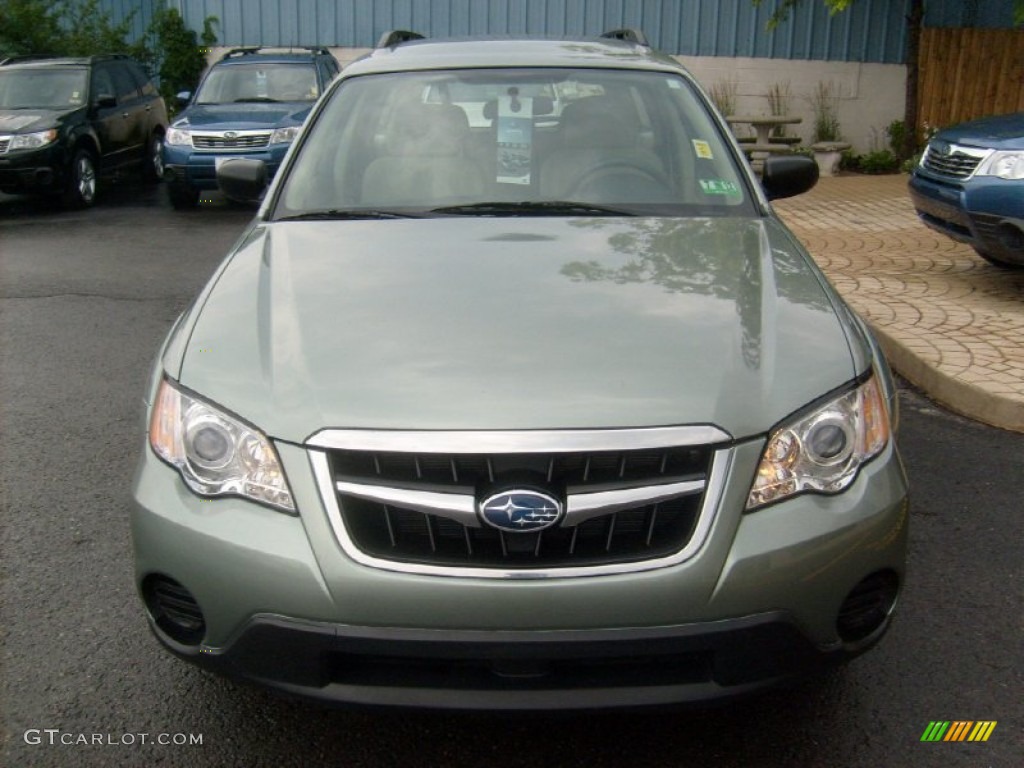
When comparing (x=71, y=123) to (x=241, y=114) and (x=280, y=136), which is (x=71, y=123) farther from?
(x=280, y=136)

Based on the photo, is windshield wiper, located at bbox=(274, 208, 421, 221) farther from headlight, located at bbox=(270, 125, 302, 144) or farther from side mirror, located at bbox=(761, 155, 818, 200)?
headlight, located at bbox=(270, 125, 302, 144)

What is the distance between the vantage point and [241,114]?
12.6 metres

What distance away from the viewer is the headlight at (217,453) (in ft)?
8.31

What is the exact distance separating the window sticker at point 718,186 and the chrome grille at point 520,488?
1674 mm

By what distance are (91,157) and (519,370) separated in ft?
39.1

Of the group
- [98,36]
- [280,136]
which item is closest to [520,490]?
[280,136]

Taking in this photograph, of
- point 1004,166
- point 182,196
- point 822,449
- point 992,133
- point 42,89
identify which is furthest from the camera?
point 42,89

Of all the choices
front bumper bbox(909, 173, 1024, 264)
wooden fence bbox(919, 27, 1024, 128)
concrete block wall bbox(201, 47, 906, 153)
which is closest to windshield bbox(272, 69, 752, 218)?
front bumper bbox(909, 173, 1024, 264)

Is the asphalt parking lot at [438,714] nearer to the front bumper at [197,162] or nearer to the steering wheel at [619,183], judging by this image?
the steering wheel at [619,183]

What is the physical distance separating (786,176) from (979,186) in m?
3.27

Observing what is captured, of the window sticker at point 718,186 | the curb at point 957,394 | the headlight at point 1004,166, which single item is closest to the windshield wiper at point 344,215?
the window sticker at point 718,186

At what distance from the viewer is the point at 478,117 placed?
4184 mm

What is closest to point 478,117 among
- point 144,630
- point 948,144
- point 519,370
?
point 519,370

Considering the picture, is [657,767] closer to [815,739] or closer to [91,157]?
[815,739]
